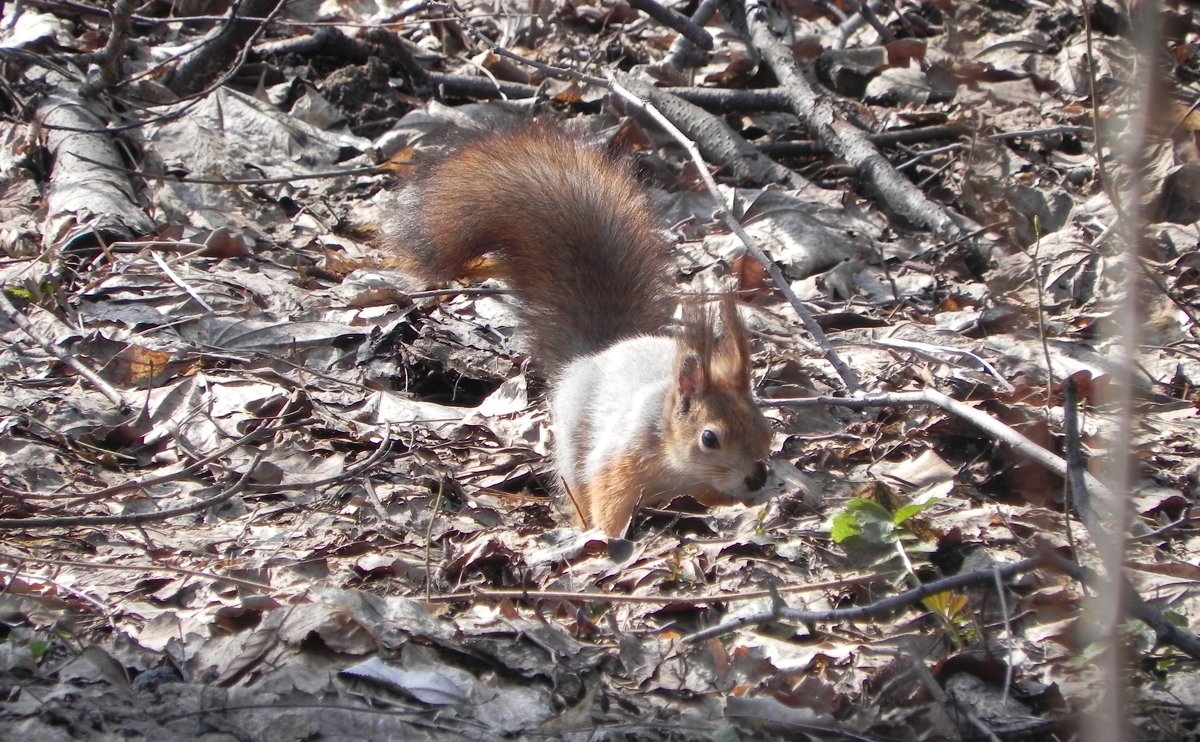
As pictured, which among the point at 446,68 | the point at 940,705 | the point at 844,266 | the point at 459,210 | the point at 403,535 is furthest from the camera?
the point at 446,68

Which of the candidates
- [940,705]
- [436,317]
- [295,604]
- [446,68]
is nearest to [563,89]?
[446,68]

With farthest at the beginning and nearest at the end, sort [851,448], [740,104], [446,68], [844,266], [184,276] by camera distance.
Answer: [446,68], [740,104], [844,266], [184,276], [851,448]

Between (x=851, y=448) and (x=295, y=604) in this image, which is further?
(x=851, y=448)

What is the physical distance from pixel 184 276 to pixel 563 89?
2.39 meters

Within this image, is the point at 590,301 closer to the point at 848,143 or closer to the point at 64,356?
the point at 848,143

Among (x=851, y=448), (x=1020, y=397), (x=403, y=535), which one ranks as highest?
(x=1020, y=397)

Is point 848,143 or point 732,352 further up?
point 848,143

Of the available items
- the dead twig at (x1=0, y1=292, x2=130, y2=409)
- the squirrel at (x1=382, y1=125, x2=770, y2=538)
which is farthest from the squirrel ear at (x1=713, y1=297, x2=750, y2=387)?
the dead twig at (x1=0, y1=292, x2=130, y2=409)

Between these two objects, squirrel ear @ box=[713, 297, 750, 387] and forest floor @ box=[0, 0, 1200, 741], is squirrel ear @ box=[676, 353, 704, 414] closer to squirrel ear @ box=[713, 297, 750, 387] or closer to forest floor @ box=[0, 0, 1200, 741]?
squirrel ear @ box=[713, 297, 750, 387]

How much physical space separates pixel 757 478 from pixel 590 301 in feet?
3.75

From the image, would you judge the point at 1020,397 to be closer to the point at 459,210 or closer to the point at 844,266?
the point at 844,266

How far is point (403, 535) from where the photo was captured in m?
3.34

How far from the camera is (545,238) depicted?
14.1 ft

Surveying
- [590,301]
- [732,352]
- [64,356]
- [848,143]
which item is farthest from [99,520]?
[848,143]
